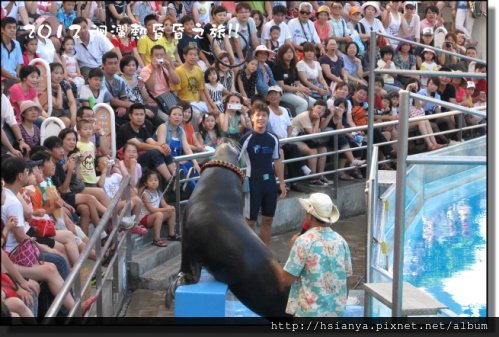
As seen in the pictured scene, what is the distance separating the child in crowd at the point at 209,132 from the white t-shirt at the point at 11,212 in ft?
13.2

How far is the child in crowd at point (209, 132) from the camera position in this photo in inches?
408

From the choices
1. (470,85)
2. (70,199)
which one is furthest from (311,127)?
(70,199)

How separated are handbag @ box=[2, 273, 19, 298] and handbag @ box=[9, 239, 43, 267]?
18.2 inches

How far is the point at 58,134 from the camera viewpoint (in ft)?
27.6

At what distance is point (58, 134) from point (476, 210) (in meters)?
3.82

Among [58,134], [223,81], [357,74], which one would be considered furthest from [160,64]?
[357,74]

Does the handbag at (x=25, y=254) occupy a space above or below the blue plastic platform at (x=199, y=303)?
above

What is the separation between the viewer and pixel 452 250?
28.1ft

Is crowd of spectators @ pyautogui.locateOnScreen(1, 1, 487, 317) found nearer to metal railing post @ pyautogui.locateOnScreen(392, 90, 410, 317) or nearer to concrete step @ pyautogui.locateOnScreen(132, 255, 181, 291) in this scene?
concrete step @ pyautogui.locateOnScreen(132, 255, 181, 291)

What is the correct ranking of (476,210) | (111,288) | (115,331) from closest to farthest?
(115,331)
(111,288)
(476,210)

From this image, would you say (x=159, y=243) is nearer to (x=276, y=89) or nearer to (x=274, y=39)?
(x=276, y=89)

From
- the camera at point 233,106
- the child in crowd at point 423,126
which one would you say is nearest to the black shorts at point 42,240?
the camera at point 233,106

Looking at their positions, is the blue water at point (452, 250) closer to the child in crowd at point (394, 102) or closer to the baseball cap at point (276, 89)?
the baseball cap at point (276, 89)

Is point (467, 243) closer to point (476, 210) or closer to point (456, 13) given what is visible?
point (476, 210)
